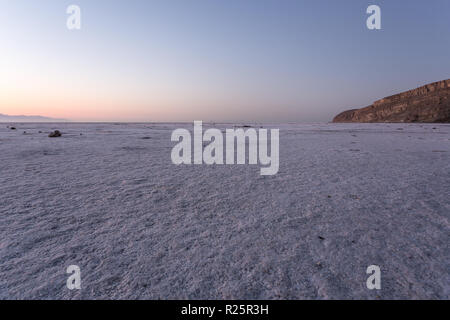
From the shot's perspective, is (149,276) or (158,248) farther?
(158,248)

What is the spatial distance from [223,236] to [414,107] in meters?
88.8

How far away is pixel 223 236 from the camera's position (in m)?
1.96

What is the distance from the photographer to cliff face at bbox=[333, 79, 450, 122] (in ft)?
185

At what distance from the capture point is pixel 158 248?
175cm

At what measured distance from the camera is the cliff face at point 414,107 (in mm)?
56250

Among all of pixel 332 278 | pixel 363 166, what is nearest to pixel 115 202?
pixel 332 278

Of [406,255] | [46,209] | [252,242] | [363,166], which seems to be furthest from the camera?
[363,166]

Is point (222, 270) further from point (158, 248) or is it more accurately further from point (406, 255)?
point (406, 255)

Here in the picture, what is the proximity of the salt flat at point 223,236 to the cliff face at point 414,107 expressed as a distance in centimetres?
6907

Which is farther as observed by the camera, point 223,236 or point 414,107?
point 414,107

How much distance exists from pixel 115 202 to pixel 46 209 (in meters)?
0.67

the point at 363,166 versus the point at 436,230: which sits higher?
the point at 363,166

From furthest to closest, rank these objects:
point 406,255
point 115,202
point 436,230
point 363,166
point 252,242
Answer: point 363,166, point 115,202, point 436,230, point 252,242, point 406,255

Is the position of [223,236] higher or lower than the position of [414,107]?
lower
